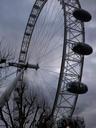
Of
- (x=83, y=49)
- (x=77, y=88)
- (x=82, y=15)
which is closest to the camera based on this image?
(x=77, y=88)

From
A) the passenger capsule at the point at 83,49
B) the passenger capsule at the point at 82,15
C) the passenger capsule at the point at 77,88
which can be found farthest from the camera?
the passenger capsule at the point at 82,15

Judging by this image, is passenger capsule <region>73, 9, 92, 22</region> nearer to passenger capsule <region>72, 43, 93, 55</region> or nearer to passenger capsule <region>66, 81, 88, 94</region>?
passenger capsule <region>72, 43, 93, 55</region>

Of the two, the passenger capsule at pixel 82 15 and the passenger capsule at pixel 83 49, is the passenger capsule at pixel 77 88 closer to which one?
the passenger capsule at pixel 83 49

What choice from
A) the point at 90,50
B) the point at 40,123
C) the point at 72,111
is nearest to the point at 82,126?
the point at 72,111

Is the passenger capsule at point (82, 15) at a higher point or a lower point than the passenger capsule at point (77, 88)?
higher

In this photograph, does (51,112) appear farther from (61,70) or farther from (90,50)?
(90,50)

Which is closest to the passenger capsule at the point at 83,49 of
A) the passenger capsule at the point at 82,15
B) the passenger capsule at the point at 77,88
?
the passenger capsule at the point at 82,15

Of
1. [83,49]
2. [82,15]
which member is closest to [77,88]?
[83,49]

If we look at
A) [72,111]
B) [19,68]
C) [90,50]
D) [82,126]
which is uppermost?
[90,50]

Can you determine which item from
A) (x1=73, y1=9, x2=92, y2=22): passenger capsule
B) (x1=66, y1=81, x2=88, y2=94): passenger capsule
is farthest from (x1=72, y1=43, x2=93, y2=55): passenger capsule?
(x1=66, y1=81, x2=88, y2=94): passenger capsule

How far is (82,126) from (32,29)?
78.6 ft

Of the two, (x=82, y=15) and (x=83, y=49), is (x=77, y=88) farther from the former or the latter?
(x=82, y=15)

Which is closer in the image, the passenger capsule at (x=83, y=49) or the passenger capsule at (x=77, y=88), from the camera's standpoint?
the passenger capsule at (x=77, y=88)

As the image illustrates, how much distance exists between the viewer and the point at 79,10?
37.1 m
